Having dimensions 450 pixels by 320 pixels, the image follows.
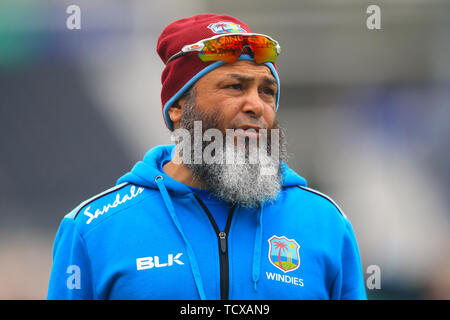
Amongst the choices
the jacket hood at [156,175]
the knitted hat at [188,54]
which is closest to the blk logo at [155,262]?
the jacket hood at [156,175]

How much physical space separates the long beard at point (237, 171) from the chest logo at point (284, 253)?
7.7 inches

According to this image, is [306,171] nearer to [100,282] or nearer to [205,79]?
[205,79]

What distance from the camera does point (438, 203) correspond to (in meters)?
5.79

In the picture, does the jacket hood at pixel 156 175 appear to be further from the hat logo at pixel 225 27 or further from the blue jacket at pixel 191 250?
the hat logo at pixel 225 27

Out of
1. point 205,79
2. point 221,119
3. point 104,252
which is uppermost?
point 205,79

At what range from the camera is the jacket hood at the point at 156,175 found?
2158 millimetres

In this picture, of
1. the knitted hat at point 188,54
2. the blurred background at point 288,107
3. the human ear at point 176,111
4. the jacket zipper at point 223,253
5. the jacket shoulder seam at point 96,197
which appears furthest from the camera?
the blurred background at point 288,107

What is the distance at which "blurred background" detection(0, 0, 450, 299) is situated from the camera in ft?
18.8

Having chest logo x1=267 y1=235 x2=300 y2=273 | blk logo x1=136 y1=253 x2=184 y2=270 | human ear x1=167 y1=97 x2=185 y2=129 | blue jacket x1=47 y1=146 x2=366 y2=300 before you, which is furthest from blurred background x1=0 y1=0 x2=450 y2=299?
blk logo x1=136 y1=253 x2=184 y2=270

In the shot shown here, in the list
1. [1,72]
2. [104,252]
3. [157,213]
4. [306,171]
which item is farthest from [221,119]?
[1,72]

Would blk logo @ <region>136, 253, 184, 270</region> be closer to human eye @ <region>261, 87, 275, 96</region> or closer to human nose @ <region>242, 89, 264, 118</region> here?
human nose @ <region>242, 89, 264, 118</region>

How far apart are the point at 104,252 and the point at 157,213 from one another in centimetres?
27

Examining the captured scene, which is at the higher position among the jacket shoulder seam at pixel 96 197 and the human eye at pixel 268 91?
the human eye at pixel 268 91

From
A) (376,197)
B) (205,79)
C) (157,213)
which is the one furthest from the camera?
(376,197)
